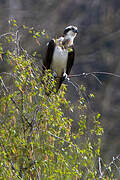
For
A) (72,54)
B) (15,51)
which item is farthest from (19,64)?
(72,54)

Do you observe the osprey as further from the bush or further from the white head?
the bush

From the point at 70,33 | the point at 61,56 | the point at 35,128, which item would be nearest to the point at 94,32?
the point at 70,33

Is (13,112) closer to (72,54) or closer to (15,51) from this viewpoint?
(15,51)

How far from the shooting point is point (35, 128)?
2.52 meters

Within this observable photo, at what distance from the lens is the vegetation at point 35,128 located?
242 cm

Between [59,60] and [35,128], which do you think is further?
[59,60]

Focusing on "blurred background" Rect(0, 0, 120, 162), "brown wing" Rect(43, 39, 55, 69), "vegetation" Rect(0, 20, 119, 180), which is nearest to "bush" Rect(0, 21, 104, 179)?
"vegetation" Rect(0, 20, 119, 180)

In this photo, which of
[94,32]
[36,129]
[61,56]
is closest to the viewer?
[36,129]

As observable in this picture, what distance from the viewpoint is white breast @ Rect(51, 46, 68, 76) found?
14.0 feet

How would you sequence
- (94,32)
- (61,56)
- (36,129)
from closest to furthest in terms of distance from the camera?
(36,129) → (61,56) → (94,32)

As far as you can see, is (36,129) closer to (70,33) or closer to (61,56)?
(61,56)

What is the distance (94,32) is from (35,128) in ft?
20.8

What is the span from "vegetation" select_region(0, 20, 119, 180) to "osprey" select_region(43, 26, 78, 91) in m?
1.62

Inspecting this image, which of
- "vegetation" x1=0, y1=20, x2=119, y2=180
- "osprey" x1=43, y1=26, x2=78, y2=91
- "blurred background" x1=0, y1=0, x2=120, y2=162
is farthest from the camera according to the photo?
"blurred background" x1=0, y1=0, x2=120, y2=162
